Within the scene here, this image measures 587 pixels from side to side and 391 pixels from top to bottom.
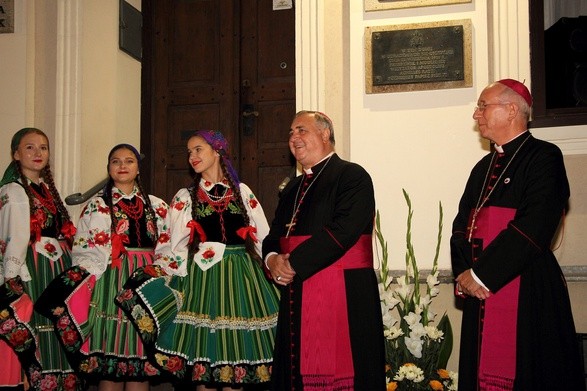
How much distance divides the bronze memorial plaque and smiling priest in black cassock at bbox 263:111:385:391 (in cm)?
130

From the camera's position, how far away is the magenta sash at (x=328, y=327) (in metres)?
4.17

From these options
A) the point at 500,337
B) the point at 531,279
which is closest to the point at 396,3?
the point at 531,279

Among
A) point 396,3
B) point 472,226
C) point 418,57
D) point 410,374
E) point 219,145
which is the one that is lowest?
point 410,374

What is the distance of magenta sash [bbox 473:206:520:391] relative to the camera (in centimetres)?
377

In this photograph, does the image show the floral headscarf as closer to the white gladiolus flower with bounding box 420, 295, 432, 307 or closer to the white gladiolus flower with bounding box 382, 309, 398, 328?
the white gladiolus flower with bounding box 382, 309, 398, 328

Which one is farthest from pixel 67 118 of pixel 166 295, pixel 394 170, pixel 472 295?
pixel 472 295

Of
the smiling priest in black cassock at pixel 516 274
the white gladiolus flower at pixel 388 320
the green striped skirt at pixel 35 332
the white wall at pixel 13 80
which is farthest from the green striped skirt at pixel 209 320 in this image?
the white wall at pixel 13 80

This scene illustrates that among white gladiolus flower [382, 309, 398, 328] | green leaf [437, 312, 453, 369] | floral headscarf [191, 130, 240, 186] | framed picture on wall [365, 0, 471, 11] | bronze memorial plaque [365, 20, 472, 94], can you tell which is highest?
framed picture on wall [365, 0, 471, 11]

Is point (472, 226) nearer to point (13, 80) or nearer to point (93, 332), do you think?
point (93, 332)

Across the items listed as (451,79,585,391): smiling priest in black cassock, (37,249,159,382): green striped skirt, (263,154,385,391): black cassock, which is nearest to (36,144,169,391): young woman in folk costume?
(37,249,159,382): green striped skirt

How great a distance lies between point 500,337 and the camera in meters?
3.82

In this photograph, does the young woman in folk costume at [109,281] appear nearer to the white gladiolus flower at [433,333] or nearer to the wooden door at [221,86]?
the wooden door at [221,86]

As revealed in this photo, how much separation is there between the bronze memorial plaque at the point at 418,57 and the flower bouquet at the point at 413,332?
85 cm

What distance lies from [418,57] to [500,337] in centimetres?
240
